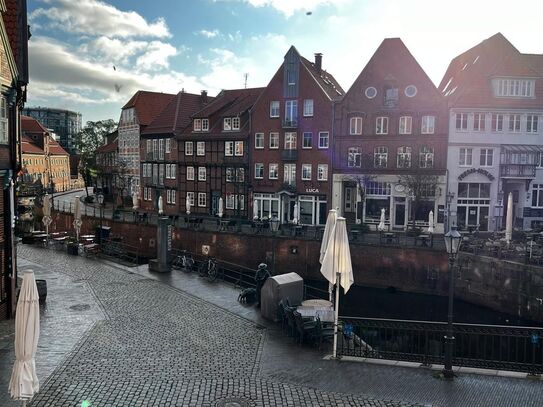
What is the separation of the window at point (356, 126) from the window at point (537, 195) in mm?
14645

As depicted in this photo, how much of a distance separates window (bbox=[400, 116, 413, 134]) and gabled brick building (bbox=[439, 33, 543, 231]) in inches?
123

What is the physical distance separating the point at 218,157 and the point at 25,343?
130 ft

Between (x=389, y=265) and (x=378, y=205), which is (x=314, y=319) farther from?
(x=378, y=205)

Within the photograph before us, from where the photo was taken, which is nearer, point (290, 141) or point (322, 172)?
point (322, 172)

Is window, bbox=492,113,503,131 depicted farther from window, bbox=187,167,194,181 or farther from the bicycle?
window, bbox=187,167,194,181

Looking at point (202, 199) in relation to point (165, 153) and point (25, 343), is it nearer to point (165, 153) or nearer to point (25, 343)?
point (165, 153)

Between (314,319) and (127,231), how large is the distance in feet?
94.1

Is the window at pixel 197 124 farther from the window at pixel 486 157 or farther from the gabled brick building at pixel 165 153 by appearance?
the window at pixel 486 157

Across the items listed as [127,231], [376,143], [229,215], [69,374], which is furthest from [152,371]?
[229,215]

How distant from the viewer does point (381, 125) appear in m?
40.2

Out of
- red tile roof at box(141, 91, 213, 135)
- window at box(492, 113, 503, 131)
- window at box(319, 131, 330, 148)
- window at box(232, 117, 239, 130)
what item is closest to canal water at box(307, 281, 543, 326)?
window at box(319, 131, 330, 148)

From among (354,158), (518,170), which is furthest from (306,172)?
(518,170)

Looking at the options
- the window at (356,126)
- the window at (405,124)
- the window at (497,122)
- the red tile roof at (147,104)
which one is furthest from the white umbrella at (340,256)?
the red tile roof at (147,104)

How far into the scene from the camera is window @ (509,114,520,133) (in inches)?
1503
